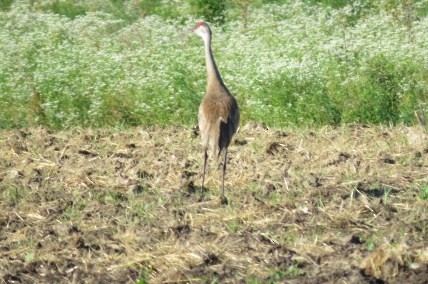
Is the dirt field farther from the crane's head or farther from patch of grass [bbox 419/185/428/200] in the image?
the crane's head

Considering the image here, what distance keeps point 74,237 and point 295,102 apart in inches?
213

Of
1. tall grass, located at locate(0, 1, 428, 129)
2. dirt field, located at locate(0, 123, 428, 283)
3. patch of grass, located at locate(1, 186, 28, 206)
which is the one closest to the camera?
dirt field, located at locate(0, 123, 428, 283)

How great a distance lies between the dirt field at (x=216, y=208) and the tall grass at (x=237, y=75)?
1218 mm

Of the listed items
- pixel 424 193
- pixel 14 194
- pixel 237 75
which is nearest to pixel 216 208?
pixel 424 193

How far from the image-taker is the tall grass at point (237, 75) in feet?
40.6

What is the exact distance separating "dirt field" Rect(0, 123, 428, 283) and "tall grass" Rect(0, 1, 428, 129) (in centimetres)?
122

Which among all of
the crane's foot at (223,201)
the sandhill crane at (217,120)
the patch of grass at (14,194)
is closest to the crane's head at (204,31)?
the sandhill crane at (217,120)

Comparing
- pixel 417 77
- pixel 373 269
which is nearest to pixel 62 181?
pixel 373 269

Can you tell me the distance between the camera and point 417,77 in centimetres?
1271

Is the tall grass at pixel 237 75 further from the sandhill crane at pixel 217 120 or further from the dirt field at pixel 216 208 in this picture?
the sandhill crane at pixel 217 120

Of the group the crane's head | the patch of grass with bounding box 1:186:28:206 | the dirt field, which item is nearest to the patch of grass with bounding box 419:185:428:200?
A: the dirt field

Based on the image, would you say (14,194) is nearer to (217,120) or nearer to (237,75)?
(217,120)

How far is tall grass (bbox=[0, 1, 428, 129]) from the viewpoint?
12383 millimetres

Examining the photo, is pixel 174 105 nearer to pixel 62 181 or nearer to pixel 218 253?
pixel 62 181
